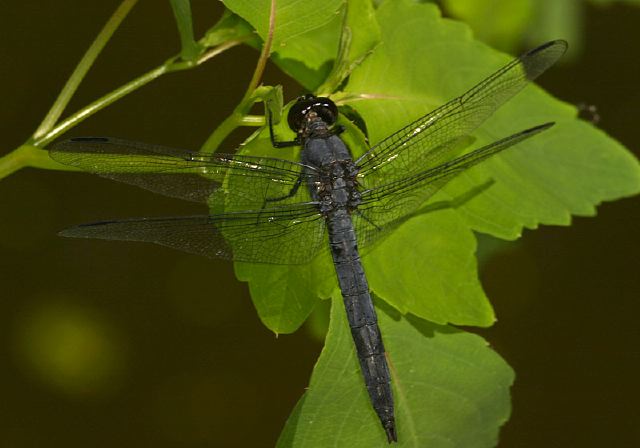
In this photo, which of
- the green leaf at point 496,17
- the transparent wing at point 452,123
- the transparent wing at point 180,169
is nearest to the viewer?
the transparent wing at point 180,169

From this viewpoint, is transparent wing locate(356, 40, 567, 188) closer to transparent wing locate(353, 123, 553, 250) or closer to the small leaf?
transparent wing locate(353, 123, 553, 250)

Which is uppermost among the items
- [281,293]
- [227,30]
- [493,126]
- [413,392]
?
[227,30]

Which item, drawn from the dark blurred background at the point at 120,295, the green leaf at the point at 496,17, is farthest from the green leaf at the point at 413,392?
the green leaf at the point at 496,17

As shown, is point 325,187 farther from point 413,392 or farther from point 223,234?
point 413,392

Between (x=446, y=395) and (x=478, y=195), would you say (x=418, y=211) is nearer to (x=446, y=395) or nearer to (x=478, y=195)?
(x=478, y=195)

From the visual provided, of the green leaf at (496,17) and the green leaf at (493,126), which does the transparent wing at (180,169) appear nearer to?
the green leaf at (493,126)

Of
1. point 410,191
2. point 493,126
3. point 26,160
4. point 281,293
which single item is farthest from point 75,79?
point 493,126
